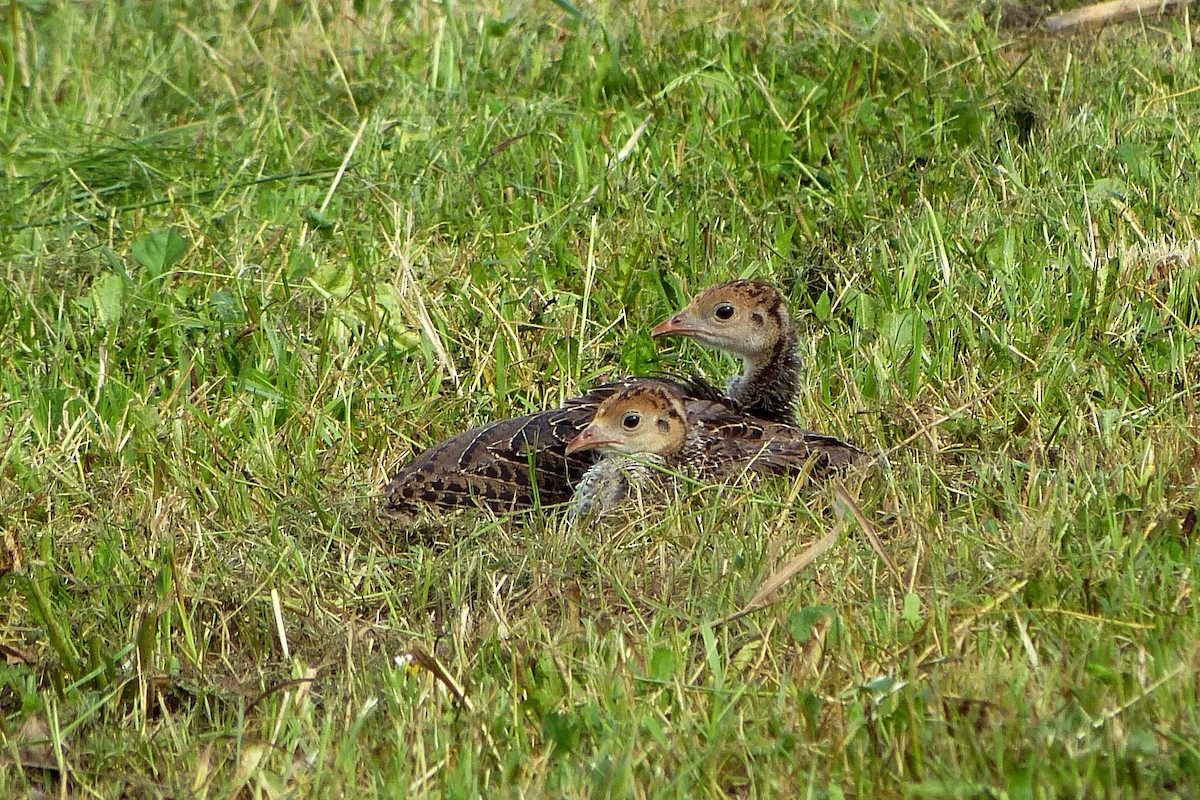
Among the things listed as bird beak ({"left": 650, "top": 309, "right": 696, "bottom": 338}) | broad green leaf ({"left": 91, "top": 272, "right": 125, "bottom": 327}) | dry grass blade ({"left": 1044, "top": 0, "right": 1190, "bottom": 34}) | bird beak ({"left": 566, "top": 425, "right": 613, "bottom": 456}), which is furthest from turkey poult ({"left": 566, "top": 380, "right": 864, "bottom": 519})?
dry grass blade ({"left": 1044, "top": 0, "right": 1190, "bottom": 34})

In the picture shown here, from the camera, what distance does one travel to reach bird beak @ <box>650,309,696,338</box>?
19.9 feet

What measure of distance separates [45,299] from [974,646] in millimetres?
4253

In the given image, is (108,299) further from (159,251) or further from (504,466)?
(504,466)

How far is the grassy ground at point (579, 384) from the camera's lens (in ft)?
12.6

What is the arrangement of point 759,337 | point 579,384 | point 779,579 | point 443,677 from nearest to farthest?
1. point 443,677
2. point 779,579
3. point 759,337
4. point 579,384

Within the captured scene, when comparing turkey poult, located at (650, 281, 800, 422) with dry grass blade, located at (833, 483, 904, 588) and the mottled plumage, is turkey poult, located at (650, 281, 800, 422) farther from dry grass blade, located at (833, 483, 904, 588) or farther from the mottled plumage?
dry grass blade, located at (833, 483, 904, 588)

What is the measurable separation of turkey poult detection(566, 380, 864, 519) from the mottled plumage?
0.59 ft

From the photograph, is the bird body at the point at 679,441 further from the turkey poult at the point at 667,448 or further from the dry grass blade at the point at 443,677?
the dry grass blade at the point at 443,677

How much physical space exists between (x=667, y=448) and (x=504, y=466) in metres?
0.51

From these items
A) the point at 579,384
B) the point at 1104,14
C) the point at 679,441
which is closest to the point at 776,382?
the point at 679,441

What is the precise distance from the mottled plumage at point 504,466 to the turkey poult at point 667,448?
Result: 18 centimetres

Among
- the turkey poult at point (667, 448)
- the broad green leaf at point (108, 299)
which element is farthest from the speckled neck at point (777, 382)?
the broad green leaf at point (108, 299)

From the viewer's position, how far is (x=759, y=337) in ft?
19.5

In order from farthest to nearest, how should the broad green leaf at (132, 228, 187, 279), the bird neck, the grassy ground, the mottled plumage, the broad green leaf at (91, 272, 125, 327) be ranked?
the broad green leaf at (132, 228, 187, 279), the broad green leaf at (91, 272, 125, 327), the bird neck, the mottled plumage, the grassy ground
